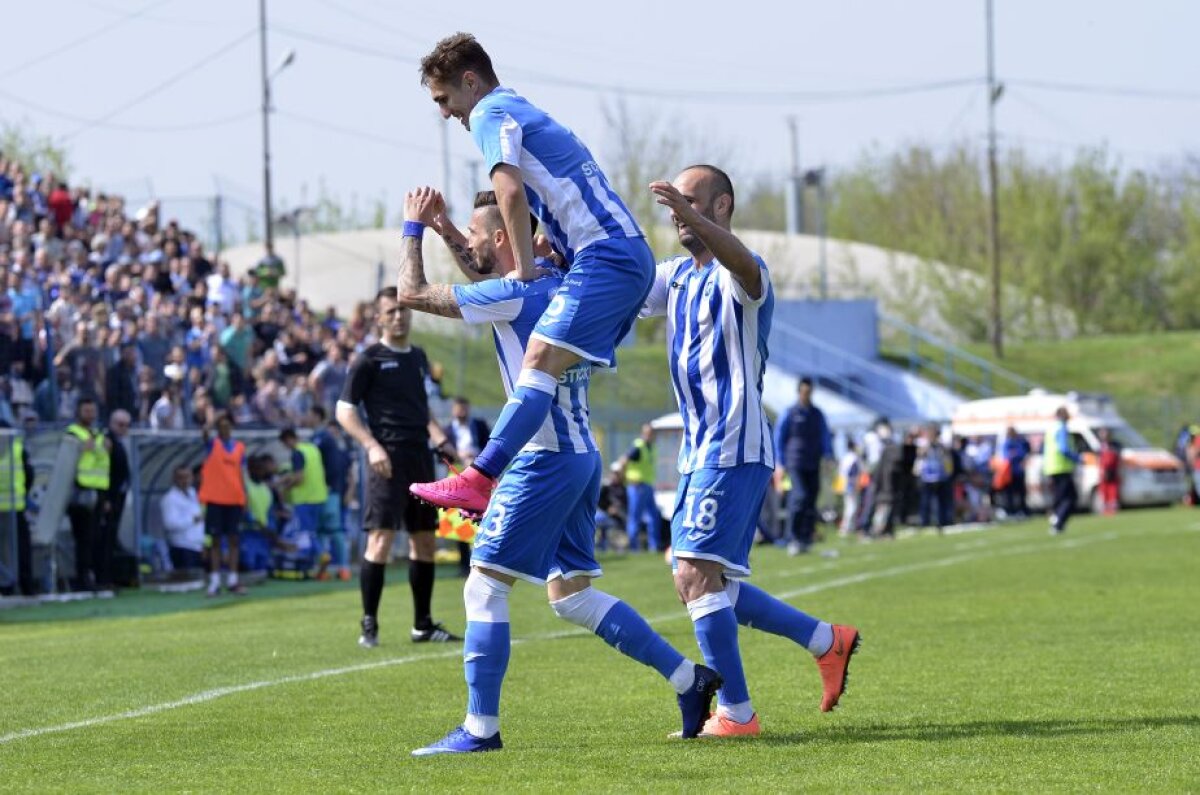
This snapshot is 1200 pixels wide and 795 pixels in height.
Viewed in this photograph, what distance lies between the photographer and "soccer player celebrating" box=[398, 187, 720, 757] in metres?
7.08

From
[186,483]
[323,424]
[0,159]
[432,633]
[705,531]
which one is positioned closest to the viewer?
[705,531]

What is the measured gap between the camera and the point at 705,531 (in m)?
7.59

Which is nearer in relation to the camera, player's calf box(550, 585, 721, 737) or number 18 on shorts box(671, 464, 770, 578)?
player's calf box(550, 585, 721, 737)

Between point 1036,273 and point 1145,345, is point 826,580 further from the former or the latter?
point 1036,273

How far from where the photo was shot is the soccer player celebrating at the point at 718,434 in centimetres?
758

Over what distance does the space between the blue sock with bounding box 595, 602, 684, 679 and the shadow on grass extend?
1.43 feet

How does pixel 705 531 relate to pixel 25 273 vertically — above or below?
below

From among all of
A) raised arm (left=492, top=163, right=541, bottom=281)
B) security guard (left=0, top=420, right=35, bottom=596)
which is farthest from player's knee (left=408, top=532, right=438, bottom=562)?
security guard (left=0, top=420, right=35, bottom=596)

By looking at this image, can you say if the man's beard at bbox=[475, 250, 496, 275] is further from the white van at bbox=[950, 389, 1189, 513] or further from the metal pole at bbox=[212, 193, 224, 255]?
the white van at bbox=[950, 389, 1189, 513]

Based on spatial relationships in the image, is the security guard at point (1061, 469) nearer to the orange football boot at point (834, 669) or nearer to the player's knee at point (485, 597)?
the orange football boot at point (834, 669)

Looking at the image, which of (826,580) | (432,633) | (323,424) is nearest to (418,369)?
(432,633)

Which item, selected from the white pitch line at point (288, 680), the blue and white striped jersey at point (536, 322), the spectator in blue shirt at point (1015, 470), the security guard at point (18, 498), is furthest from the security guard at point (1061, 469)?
the blue and white striped jersey at point (536, 322)

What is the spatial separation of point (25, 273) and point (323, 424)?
3784 millimetres

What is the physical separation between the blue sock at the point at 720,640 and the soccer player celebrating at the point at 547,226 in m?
1.11
